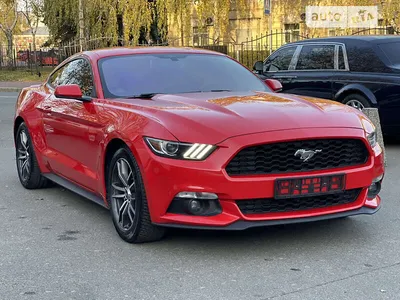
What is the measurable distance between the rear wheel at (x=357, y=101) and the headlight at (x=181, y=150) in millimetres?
5846

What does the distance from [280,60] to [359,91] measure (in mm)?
2013

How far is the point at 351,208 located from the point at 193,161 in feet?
4.17

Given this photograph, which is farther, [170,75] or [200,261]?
[170,75]

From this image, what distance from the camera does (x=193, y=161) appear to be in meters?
4.43

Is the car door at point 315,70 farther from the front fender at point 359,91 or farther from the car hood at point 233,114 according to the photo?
the car hood at point 233,114

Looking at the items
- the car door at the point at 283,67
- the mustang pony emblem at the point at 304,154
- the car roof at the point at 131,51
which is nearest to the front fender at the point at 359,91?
the car door at the point at 283,67

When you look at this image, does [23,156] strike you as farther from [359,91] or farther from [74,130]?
[359,91]

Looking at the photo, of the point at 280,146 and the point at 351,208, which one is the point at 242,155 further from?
the point at 351,208

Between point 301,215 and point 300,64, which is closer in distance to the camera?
point 301,215

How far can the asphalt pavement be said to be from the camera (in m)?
3.97

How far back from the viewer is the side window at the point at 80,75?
601 cm

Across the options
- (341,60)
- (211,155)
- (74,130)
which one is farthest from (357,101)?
(211,155)

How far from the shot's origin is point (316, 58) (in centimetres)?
1080

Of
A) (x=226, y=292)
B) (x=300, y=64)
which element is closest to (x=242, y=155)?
(x=226, y=292)
